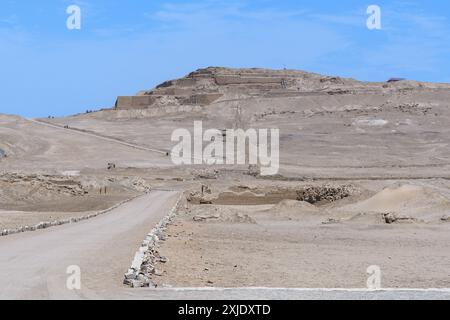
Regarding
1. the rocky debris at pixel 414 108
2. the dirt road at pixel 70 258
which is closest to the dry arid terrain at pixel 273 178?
the rocky debris at pixel 414 108

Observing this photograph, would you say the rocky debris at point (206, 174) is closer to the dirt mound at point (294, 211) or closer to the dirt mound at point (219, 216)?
the dirt mound at point (294, 211)

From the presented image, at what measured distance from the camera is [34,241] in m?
18.2

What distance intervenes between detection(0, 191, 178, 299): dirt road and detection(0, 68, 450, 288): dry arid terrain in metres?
0.90

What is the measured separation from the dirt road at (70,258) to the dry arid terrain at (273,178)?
90 cm

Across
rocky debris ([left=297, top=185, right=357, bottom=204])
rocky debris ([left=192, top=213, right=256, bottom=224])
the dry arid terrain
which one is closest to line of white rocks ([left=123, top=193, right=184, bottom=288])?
the dry arid terrain

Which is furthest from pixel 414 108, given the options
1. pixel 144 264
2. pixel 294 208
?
pixel 144 264

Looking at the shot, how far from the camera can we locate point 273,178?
62688mm

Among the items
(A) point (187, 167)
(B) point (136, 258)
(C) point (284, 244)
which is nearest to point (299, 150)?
(A) point (187, 167)

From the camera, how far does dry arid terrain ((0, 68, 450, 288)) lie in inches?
645

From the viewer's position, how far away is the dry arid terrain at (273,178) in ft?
53.8

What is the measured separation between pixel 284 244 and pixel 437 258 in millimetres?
4870

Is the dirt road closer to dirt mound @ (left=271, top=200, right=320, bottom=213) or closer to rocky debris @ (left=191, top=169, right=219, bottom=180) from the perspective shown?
dirt mound @ (left=271, top=200, right=320, bottom=213)

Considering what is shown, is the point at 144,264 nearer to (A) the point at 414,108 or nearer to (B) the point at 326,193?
(B) the point at 326,193

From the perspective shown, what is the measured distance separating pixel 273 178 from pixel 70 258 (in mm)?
48848
